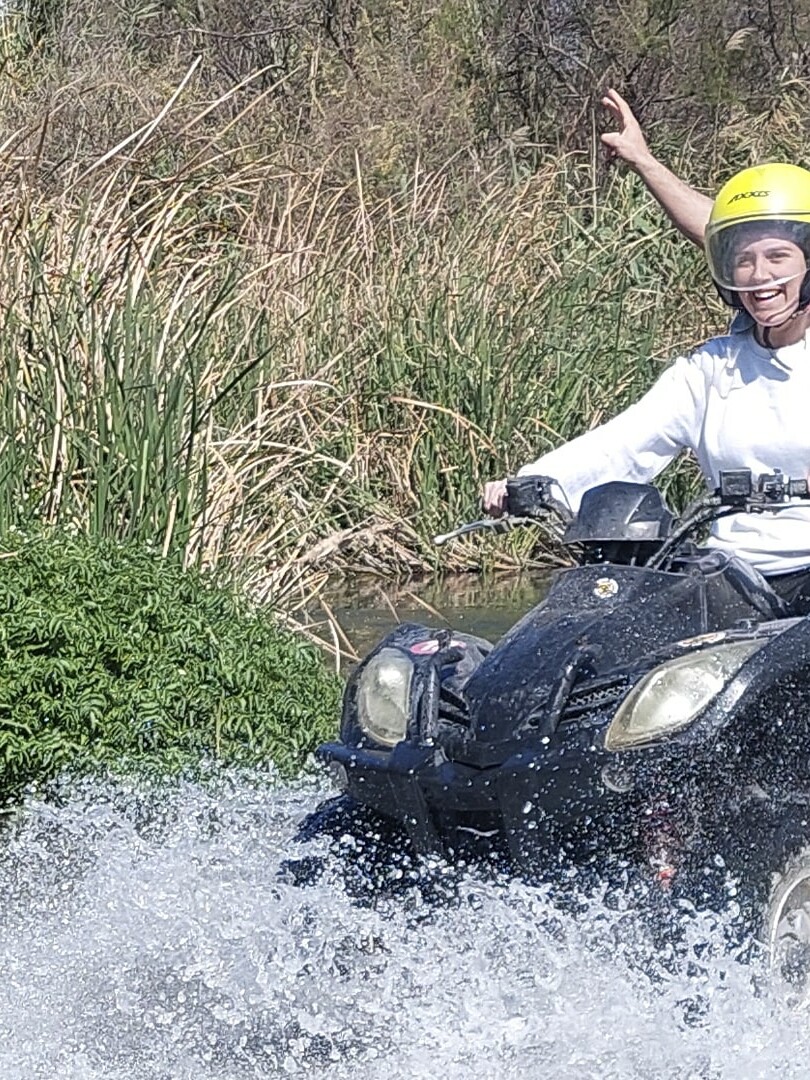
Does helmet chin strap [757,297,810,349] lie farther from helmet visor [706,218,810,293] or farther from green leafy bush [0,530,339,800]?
green leafy bush [0,530,339,800]

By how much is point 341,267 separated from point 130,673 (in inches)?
171

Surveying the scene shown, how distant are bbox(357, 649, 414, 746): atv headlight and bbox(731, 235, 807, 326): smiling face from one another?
1159 mm

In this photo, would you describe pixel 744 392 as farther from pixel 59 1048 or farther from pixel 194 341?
pixel 194 341

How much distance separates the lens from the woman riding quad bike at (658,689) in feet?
10.8

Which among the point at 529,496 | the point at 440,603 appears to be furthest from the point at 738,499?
the point at 440,603

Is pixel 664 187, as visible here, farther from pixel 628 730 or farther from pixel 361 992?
pixel 361 992

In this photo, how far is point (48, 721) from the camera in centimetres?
492

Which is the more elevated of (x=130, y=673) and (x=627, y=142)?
(x=627, y=142)

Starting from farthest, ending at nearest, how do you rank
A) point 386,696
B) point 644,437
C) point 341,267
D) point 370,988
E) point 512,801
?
point 341,267, point 644,437, point 386,696, point 370,988, point 512,801

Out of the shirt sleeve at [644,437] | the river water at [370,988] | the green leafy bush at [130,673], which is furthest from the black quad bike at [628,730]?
the green leafy bush at [130,673]

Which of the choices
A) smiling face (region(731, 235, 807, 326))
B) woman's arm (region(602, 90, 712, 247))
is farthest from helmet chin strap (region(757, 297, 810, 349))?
woman's arm (region(602, 90, 712, 247))

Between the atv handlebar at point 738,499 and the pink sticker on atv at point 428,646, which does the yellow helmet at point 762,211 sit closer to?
the atv handlebar at point 738,499

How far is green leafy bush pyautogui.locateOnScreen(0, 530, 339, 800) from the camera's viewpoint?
16.1 feet

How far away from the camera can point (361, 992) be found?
3.53 metres
